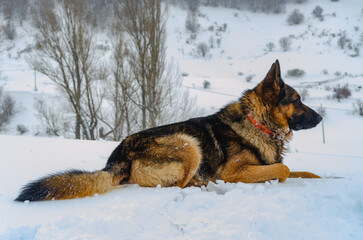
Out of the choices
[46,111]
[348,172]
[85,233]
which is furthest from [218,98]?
[85,233]

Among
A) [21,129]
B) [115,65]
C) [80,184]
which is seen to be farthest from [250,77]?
[80,184]

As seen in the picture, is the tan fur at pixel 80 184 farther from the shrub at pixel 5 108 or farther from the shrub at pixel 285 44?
the shrub at pixel 285 44

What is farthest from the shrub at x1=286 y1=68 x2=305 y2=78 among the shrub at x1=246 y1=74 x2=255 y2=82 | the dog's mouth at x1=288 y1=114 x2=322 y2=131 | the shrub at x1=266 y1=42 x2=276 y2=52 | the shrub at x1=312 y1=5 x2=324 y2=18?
the dog's mouth at x1=288 y1=114 x2=322 y2=131

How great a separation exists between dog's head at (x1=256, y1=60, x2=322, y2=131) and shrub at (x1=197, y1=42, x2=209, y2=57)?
31608mm

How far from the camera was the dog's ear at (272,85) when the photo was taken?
306cm

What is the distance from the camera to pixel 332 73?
80.3 ft

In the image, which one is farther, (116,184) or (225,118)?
(225,118)

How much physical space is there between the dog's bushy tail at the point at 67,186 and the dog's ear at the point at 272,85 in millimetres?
2055

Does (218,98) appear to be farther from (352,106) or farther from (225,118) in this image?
(225,118)

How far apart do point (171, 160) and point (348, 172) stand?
2959 mm

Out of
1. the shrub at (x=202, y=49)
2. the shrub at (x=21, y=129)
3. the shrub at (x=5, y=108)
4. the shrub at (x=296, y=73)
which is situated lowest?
the shrub at (x=21, y=129)

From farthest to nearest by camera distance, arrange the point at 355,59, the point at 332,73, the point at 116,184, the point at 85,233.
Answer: the point at 355,59
the point at 332,73
the point at 116,184
the point at 85,233

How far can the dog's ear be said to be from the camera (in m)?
3.06

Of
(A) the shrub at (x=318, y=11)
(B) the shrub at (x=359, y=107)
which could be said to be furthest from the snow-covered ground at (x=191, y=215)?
(A) the shrub at (x=318, y=11)
